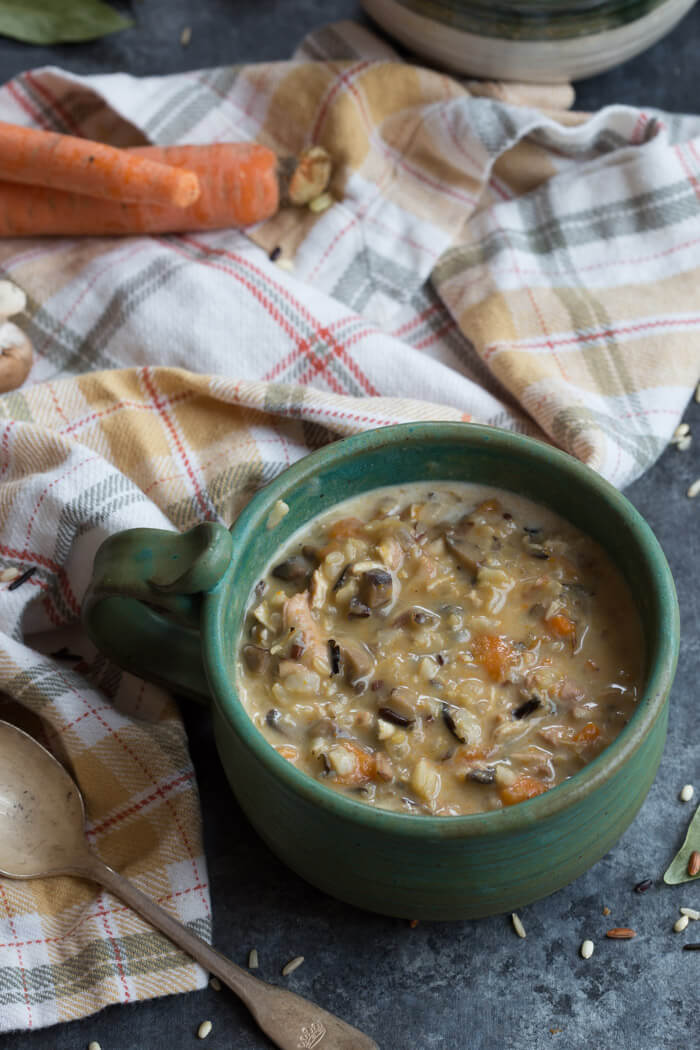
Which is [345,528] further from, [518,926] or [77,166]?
[77,166]

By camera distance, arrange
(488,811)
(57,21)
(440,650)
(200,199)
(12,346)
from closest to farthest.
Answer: (488,811), (440,650), (12,346), (200,199), (57,21)

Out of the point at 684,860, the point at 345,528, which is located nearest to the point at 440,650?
the point at 345,528

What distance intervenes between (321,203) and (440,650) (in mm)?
1378

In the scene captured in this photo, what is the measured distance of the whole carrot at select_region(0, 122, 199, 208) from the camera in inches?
117

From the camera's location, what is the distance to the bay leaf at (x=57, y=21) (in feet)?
11.3

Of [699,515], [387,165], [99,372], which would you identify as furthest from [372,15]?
[699,515]

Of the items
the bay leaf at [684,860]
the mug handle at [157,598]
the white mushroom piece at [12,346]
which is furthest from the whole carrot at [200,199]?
the bay leaf at [684,860]

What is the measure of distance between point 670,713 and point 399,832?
2.67 ft

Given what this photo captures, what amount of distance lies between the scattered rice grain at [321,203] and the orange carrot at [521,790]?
1623 millimetres

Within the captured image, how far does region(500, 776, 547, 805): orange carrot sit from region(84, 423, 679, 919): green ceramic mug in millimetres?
71

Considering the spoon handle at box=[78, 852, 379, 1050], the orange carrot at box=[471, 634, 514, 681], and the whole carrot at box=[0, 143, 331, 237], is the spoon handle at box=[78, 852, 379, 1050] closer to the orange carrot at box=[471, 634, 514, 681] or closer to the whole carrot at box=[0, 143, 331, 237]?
the orange carrot at box=[471, 634, 514, 681]

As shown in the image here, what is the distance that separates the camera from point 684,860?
7.30 feet

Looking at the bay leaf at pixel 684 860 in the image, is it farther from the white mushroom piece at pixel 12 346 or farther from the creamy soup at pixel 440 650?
the white mushroom piece at pixel 12 346

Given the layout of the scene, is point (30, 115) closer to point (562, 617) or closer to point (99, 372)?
point (99, 372)
